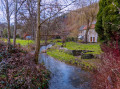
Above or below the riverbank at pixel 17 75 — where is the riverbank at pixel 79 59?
below

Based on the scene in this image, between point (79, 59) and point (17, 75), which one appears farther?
point (79, 59)

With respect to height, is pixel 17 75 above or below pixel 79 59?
above

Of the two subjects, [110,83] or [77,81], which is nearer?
[110,83]

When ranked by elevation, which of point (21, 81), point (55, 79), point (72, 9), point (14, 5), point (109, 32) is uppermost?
point (14, 5)

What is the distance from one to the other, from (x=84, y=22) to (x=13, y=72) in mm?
18870

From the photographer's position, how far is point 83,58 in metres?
8.95

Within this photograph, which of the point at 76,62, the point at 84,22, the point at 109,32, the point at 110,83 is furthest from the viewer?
the point at 84,22

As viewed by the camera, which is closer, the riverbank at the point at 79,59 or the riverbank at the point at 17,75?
the riverbank at the point at 17,75

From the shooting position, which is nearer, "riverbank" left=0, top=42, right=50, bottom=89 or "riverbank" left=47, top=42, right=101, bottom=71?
"riverbank" left=0, top=42, right=50, bottom=89

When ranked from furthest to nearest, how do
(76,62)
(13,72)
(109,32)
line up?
(76,62) → (109,32) → (13,72)

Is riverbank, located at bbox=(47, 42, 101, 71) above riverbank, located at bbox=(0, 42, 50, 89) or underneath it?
underneath

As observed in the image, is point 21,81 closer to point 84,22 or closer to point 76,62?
point 76,62

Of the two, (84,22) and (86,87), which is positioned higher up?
(84,22)

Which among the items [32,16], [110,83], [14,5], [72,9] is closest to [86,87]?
[110,83]
